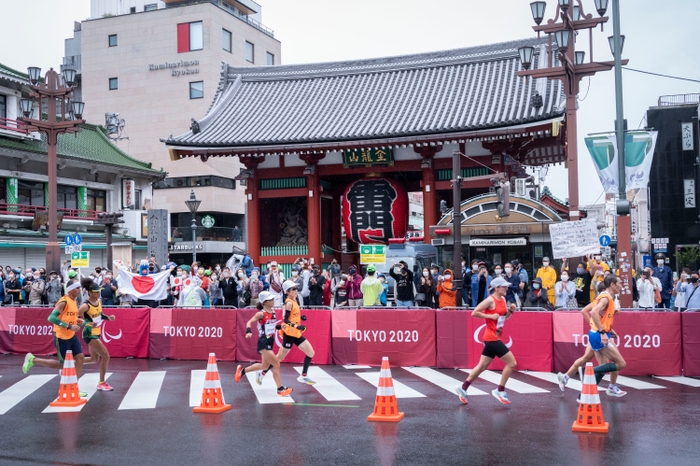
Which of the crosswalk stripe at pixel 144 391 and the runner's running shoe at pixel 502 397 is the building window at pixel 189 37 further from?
the runner's running shoe at pixel 502 397

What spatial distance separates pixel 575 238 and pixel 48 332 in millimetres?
12586

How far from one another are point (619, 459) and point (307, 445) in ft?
10.9

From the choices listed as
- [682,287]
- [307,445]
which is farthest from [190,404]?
[682,287]

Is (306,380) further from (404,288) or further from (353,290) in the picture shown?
(353,290)

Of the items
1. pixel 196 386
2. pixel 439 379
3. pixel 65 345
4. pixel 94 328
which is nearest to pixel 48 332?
pixel 94 328

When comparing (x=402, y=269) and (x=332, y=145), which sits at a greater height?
(x=332, y=145)

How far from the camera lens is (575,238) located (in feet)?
51.2

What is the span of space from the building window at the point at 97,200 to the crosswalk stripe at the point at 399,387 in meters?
28.7

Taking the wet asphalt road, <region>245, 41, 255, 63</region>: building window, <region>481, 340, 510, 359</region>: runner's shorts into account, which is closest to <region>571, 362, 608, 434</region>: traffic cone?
the wet asphalt road

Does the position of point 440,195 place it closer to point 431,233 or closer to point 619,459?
point 431,233

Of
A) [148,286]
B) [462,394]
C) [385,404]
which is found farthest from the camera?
[148,286]

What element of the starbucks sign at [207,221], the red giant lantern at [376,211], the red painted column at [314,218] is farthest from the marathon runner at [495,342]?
the starbucks sign at [207,221]

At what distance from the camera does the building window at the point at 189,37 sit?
162 feet

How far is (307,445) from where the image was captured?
313 inches
